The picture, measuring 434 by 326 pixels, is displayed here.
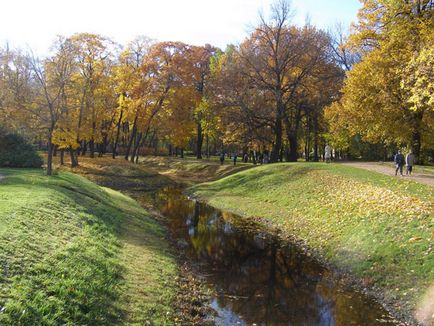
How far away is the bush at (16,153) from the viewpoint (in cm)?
2880

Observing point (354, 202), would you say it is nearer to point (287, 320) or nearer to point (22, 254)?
point (287, 320)

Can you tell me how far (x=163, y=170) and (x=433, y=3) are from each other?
122 feet

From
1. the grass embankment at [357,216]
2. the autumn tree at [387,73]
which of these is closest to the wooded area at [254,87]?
the autumn tree at [387,73]

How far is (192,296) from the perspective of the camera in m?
10.9

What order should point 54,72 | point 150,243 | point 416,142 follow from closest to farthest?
point 150,243 < point 54,72 < point 416,142

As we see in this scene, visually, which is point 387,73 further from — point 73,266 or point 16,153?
point 16,153

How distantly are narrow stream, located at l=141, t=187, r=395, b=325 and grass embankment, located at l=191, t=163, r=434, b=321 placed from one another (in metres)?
1.12

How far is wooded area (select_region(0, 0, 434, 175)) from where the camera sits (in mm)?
27734

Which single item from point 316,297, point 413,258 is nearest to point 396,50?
point 413,258

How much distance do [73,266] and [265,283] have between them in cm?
603

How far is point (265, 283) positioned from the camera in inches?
488

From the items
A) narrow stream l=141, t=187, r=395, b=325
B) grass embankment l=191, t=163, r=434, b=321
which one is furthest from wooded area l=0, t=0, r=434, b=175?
narrow stream l=141, t=187, r=395, b=325

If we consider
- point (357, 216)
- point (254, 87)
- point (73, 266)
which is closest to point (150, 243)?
point (73, 266)

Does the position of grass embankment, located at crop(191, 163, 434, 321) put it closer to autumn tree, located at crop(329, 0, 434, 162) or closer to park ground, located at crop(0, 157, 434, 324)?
park ground, located at crop(0, 157, 434, 324)
